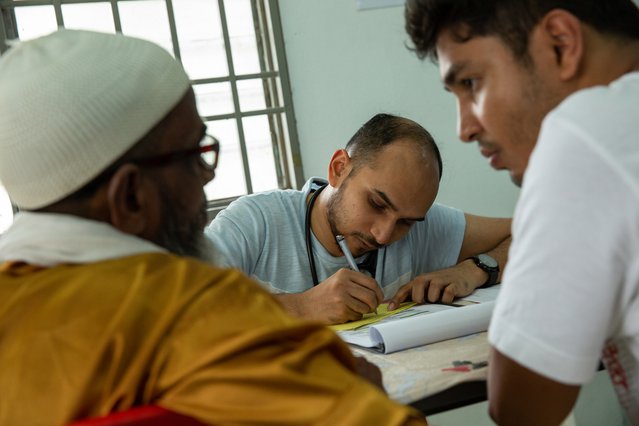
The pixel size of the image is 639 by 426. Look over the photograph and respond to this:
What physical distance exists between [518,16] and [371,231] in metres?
0.96

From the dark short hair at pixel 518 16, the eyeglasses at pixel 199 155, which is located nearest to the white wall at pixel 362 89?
the dark short hair at pixel 518 16

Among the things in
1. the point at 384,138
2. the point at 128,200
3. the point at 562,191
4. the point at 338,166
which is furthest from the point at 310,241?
the point at 562,191

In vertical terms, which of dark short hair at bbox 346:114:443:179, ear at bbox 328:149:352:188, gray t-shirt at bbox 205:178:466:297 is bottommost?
gray t-shirt at bbox 205:178:466:297

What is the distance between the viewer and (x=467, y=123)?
4.04ft

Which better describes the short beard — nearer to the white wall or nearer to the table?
the table

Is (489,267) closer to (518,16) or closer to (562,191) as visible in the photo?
(518,16)

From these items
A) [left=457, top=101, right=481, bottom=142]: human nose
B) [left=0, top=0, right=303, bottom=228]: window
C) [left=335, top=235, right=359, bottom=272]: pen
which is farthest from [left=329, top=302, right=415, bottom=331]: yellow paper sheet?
[left=0, top=0, right=303, bottom=228]: window

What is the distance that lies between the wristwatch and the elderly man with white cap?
119 cm

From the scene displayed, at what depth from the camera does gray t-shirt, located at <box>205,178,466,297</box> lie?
206 centimetres

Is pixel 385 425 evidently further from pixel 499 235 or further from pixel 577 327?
pixel 499 235

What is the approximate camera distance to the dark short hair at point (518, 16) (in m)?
1.09

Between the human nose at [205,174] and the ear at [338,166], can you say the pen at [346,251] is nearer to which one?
the ear at [338,166]

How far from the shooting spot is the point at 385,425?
2.43 ft

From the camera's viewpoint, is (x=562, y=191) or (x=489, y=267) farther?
(x=489, y=267)
